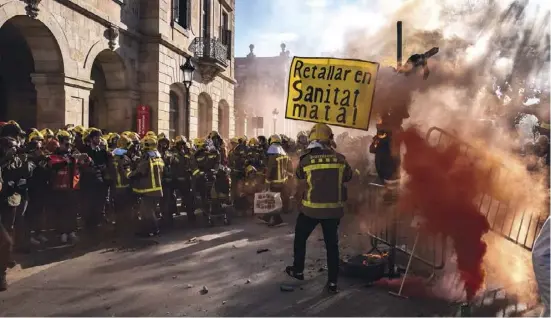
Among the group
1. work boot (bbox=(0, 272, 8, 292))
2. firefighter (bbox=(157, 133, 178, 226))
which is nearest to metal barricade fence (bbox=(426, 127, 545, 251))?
work boot (bbox=(0, 272, 8, 292))

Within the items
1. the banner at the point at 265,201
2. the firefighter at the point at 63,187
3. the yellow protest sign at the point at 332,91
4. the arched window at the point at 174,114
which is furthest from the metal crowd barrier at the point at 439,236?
the arched window at the point at 174,114

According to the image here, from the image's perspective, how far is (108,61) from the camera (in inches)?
583

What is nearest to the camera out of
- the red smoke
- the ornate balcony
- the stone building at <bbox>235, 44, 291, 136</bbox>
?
the red smoke

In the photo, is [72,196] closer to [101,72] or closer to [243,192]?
[243,192]

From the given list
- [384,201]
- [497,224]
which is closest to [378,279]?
[384,201]

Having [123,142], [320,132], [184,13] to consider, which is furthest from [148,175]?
[184,13]

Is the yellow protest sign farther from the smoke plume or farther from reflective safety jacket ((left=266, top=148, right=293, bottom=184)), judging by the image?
reflective safety jacket ((left=266, top=148, right=293, bottom=184))

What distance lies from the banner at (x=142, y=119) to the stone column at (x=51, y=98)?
404 cm

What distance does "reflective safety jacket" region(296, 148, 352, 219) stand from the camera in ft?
17.7

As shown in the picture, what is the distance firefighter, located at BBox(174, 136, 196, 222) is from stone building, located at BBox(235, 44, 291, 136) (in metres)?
41.5

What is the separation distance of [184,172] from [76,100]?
4391 millimetres

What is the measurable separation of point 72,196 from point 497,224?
647 centimetres

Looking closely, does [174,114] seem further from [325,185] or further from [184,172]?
[325,185]

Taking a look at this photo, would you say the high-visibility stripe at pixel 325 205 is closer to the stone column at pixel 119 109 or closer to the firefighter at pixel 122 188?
the firefighter at pixel 122 188
